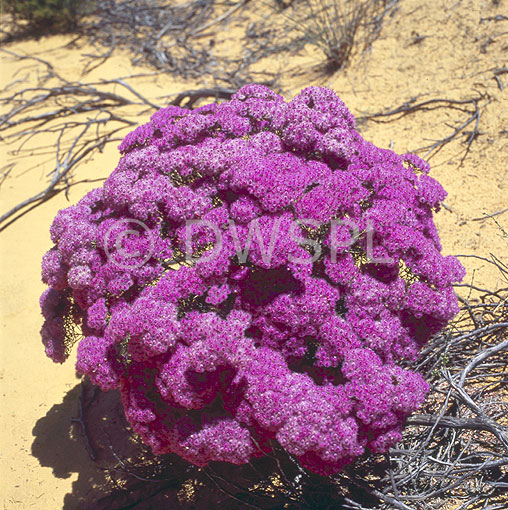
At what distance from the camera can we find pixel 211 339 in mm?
2045

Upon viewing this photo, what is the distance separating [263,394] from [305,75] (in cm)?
477

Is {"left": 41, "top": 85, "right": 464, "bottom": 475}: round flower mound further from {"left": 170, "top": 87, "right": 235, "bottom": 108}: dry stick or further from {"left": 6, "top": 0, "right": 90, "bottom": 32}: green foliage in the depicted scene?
→ {"left": 6, "top": 0, "right": 90, "bottom": 32}: green foliage

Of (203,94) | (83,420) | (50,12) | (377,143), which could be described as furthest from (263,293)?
(50,12)

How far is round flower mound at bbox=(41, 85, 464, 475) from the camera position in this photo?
6.79 feet

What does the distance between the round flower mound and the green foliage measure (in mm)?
7176

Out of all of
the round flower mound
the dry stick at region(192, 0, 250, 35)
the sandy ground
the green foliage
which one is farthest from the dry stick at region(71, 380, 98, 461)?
the green foliage

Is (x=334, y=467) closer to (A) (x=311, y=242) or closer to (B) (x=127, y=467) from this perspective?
(A) (x=311, y=242)

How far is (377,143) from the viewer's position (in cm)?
465

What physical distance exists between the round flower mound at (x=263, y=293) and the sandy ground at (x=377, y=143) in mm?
1126

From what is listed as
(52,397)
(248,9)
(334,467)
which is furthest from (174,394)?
(248,9)

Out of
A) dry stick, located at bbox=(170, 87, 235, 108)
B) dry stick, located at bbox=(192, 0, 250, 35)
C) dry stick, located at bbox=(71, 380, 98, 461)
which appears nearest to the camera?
dry stick, located at bbox=(71, 380, 98, 461)

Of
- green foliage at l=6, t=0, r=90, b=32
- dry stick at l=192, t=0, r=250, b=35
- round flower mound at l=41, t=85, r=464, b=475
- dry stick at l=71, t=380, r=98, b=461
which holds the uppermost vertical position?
green foliage at l=6, t=0, r=90, b=32

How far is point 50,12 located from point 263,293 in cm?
806

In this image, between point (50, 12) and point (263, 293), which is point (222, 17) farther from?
point (263, 293)
